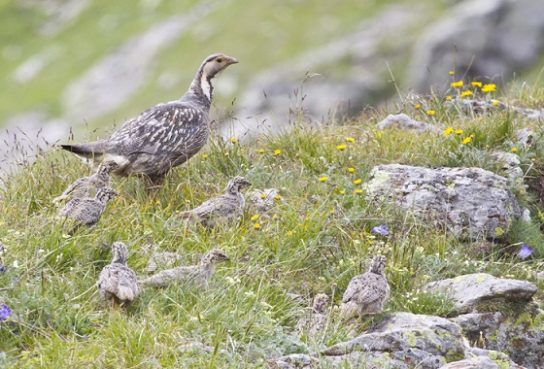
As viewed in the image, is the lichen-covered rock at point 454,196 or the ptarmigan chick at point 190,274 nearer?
the ptarmigan chick at point 190,274

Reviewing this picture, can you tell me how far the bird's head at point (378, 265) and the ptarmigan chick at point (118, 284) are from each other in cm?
200

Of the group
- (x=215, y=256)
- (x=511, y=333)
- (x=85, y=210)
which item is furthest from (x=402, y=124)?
(x=85, y=210)

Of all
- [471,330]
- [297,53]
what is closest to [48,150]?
[471,330]

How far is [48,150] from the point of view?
11.4 metres

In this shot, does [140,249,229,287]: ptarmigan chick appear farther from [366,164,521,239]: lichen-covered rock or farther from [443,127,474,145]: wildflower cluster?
[443,127,474,145]: wildflower cluster

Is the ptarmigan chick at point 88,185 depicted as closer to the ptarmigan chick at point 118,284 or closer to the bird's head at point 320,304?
the ptarmigan chick at point 118,284

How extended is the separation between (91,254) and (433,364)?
10.1 feet

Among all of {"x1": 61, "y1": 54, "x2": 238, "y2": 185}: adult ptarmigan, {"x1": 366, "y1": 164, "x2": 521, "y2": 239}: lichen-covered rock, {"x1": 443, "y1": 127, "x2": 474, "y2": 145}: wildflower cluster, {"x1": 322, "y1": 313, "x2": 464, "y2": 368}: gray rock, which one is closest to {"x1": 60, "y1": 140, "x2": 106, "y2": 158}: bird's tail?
{"x1": 61, "y1": 54, "x2": 238, "y2": 185}: adult ptarmigan

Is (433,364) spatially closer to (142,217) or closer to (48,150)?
(142,217)

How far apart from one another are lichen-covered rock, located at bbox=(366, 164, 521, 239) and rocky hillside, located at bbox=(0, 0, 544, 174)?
53700mm

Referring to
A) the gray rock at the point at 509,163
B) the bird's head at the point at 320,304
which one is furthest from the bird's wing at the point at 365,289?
the gray rock at the point at 509,163

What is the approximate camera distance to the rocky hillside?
252ft

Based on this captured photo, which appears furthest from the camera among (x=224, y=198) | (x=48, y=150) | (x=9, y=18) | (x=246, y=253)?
(x=9, y=18)

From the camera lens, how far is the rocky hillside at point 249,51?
252 ft
